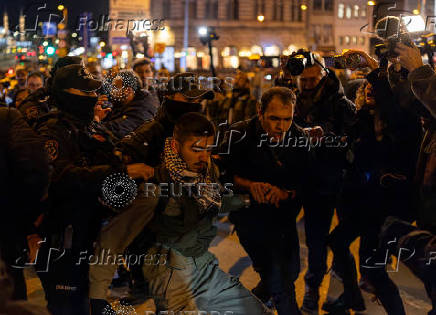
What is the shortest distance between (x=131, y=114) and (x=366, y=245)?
2328 mm

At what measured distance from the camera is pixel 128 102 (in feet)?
19.9

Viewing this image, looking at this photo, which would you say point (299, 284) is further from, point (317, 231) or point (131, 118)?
point (131, 118)

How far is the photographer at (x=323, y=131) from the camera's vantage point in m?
5.90

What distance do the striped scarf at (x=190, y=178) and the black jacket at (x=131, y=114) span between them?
179 cm

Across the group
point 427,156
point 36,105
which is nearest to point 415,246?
point 427,156

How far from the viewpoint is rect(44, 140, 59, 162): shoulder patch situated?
4.05 meters

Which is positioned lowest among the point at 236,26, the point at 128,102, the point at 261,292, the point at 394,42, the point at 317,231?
the point at 236,26

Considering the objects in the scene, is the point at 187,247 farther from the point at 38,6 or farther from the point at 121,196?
the point at 38,6

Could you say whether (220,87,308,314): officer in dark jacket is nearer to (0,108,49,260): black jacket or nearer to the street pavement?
the street pavement

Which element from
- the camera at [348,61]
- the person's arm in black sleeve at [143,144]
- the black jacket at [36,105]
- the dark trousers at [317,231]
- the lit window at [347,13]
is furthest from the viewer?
the lit window at [347,13]

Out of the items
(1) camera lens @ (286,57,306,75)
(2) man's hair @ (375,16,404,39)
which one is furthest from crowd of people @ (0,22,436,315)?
(2) man's hair @ (375,16,404,39)

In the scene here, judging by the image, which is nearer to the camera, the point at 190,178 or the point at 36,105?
the point at 190,178

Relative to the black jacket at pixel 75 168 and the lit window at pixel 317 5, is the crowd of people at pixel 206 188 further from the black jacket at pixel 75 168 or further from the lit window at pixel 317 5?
the lit window at pixel 317 5

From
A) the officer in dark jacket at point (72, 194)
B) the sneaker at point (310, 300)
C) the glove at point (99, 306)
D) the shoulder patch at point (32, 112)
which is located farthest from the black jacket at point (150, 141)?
the sneaker at point (310, 300)
